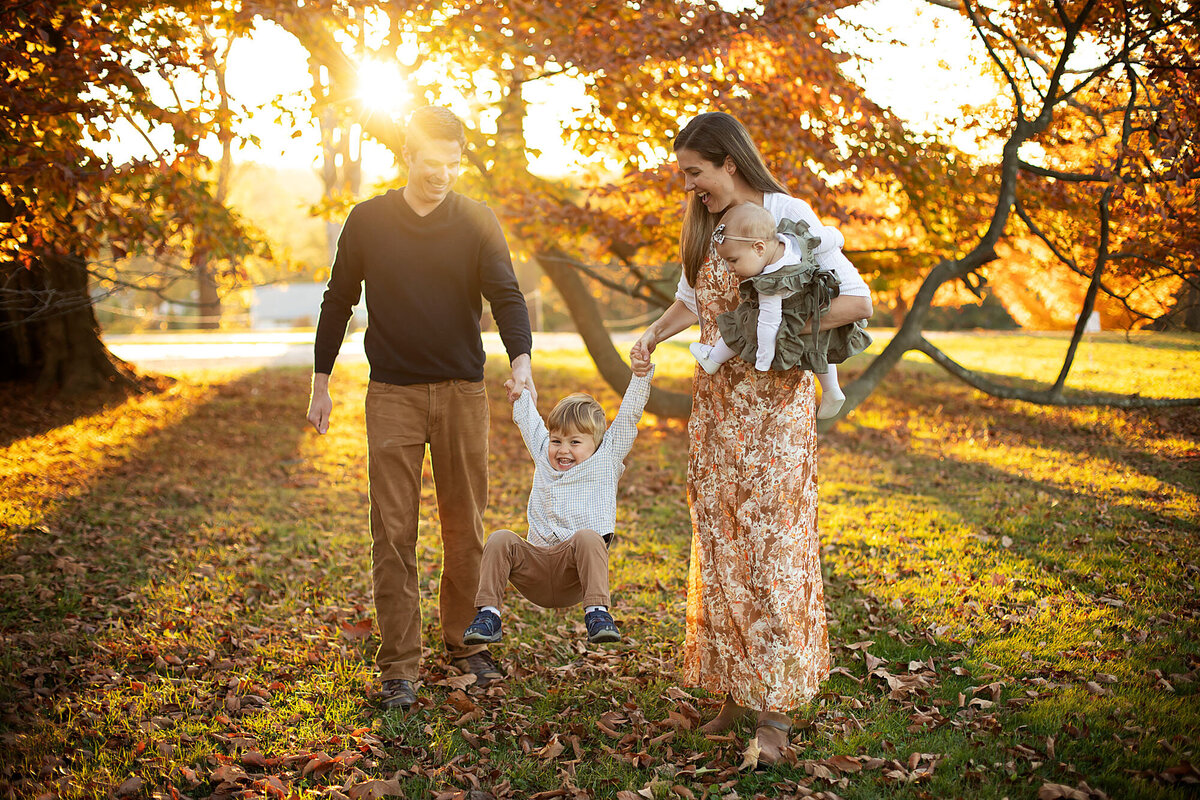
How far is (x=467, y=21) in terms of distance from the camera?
8.12 metres

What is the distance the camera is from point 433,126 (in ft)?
12.4

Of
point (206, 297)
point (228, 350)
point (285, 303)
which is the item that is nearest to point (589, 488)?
point (228, 350)

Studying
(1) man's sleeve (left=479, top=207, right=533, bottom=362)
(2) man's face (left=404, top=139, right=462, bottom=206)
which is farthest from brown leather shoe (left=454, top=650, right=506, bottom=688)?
(2) man's face (left=404, top=139, right=462, bottom=206)

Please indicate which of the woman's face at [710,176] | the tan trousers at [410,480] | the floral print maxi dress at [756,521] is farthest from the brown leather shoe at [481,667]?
the woman's face at [710,176]

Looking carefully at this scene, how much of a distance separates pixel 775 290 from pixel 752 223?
0.86 feet

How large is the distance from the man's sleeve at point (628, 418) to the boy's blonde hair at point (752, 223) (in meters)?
0.80

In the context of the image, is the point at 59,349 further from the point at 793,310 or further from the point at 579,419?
the point at 793,310

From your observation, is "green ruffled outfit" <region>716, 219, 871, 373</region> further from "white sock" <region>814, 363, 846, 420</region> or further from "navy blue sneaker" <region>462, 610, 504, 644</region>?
"navy blue sneaker" <region>462, 610, 504, 644</region>

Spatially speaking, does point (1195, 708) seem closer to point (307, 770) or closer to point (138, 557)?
point (307, 770)

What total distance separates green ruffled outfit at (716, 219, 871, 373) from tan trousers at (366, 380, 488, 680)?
4.78ft

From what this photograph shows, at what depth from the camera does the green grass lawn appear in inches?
142

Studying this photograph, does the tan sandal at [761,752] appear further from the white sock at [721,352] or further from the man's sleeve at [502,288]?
the man's sleeve at [502,288]

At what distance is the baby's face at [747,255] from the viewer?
325 cm

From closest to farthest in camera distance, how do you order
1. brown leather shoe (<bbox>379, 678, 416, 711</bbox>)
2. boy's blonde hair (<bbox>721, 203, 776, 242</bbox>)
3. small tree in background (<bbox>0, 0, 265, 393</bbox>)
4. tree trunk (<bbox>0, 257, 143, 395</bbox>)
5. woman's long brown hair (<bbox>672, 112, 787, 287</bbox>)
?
boy's blonde hair (<bbox>721, 203, 776, 242</bbox>) < woman's long brown hair (<bbox>672, 112, 787, 287</bbox>) < brown leather shoe (<bbox>379, 678, 416, 711</bbox>) < small tree in background (<bbox>0, 0, 265, 393</bbox>) < tree trunk (<bbox>0, 257, 143, 395</bbox>)
